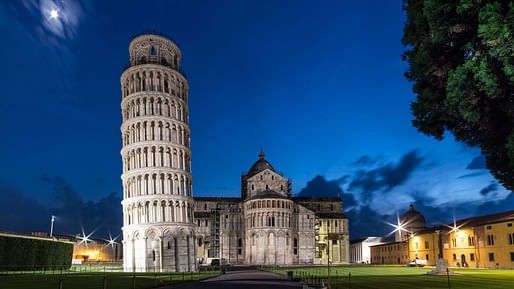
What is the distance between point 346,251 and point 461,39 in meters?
85.5

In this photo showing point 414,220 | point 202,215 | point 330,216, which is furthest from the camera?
point 414,220

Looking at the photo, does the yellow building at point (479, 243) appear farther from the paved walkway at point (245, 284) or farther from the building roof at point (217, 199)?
the building roof at point (217, 199)

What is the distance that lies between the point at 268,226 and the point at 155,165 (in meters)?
30.5

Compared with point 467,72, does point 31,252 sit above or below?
below

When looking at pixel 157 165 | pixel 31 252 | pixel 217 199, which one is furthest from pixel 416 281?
pixel 217 199

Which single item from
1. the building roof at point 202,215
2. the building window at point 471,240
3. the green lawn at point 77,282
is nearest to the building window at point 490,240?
the building window at point 471,240

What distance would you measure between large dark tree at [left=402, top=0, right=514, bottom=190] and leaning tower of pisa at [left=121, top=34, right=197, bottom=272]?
45.9 meters

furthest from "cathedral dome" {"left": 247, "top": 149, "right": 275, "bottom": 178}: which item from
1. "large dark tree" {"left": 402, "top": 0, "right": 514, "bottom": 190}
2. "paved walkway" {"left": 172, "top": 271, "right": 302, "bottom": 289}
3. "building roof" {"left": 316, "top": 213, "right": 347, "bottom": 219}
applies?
"large dark tree" {"left": 402, "top": 0, "right": 514, "bottom": 190}

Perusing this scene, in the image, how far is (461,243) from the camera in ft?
218

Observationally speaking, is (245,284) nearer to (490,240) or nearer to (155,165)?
(155,165)

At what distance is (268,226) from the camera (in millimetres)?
79000

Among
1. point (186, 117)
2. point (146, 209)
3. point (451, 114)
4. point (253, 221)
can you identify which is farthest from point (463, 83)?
point (253, 221)

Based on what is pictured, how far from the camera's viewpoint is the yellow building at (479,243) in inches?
2196

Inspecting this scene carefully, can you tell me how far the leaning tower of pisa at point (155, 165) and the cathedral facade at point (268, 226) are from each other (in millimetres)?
23914
